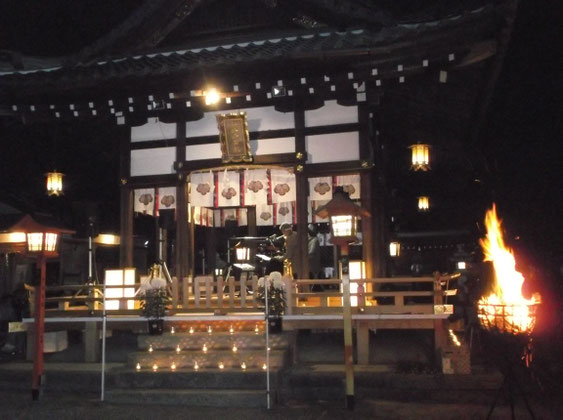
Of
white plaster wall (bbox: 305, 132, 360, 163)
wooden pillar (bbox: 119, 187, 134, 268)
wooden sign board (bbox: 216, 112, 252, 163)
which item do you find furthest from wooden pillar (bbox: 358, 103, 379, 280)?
wooden pillar (bbox: 119, 187, 134, 268)

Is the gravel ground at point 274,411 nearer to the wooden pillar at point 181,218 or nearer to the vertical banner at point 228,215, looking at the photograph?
the wooden pillar at point 181,218

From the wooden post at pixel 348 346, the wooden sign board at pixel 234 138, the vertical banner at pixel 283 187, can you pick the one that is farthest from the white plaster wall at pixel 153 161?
the wooden post at pixel 348 346

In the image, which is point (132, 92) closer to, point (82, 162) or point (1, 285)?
point (82, 162)

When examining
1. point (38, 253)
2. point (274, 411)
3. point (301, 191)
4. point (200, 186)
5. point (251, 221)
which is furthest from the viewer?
point (251, 221)

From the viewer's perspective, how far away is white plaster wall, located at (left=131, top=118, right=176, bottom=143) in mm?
12383

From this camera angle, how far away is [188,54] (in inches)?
411

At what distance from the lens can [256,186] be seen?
14164mm

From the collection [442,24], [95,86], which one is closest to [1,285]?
[95,86]

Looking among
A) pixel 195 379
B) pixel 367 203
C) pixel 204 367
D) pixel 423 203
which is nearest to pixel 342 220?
pixel 367 203

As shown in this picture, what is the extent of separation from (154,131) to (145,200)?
1.72 meters

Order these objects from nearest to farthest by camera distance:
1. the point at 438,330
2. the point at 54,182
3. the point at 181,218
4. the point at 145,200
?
1. the point at 438,330
2. the point at 181,218
3. the point at 145,200
4. the point at 54,182

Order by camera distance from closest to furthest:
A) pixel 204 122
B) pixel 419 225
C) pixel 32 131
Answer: pixel 204 122 < pixel 32 131 < pixel 419 225

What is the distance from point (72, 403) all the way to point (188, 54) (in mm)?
6886

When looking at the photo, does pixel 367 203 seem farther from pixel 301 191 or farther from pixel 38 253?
pixel 38 253
